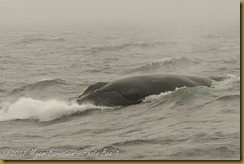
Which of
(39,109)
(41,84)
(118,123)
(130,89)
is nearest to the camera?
(118,123)

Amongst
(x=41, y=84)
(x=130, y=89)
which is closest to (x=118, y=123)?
(x=130, y=89)

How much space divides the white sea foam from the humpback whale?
1.23 feet

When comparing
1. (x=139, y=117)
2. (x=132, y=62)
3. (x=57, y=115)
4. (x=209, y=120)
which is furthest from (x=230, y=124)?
(x=132, y=62)

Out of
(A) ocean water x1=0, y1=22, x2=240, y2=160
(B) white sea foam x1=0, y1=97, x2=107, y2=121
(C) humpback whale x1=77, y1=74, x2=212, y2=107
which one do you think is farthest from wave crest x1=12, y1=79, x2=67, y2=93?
(C) humpback whale x1=77, y1=74, x2=212, y2=107

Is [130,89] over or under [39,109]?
over

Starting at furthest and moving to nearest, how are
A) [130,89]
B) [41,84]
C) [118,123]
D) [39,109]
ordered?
[41,84]
[39,109]
[130,89]
[118,123]

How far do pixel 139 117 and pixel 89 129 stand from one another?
→ 5.16 ft

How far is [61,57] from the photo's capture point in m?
36.4

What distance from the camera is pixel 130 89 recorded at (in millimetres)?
15609

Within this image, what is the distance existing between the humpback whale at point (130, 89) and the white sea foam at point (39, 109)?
374 millimetres

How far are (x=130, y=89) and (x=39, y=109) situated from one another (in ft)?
10.0

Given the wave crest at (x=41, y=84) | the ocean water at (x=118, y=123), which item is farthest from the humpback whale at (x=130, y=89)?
the wave crest at (x=41, y=84)

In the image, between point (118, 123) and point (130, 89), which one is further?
point (130, 89)

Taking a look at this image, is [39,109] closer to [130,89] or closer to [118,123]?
[130,89]
